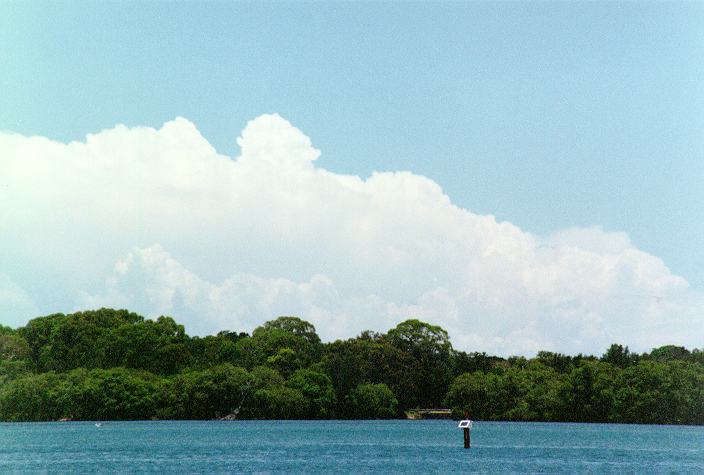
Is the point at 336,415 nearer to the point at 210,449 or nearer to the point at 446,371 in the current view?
the point at 446,371

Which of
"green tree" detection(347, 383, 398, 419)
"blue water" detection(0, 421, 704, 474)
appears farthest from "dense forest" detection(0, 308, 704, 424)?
"blue water" detection(0, 421, 704, 474)

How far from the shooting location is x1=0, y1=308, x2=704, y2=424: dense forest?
133 metres

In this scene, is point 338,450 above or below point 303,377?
below

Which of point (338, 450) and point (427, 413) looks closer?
point (338, 450)

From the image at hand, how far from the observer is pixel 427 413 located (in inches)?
6078

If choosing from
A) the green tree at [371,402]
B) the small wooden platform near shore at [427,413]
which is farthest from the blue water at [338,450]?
the small wooden platform near shore at [427,413]

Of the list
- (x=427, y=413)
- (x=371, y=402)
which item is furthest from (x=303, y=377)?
(x=427, y=413)

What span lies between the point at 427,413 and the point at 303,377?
905 inches

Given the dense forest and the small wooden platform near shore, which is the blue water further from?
the small wooden platform near shore

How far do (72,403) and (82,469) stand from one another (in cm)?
7500

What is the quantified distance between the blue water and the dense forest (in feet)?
58.0

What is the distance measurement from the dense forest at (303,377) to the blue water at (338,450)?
58.0 feet

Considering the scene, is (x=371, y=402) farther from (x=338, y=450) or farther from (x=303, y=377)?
(x=338, y=450)

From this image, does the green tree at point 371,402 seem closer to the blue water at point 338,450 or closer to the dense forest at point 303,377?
the dense forest at point 303,377
